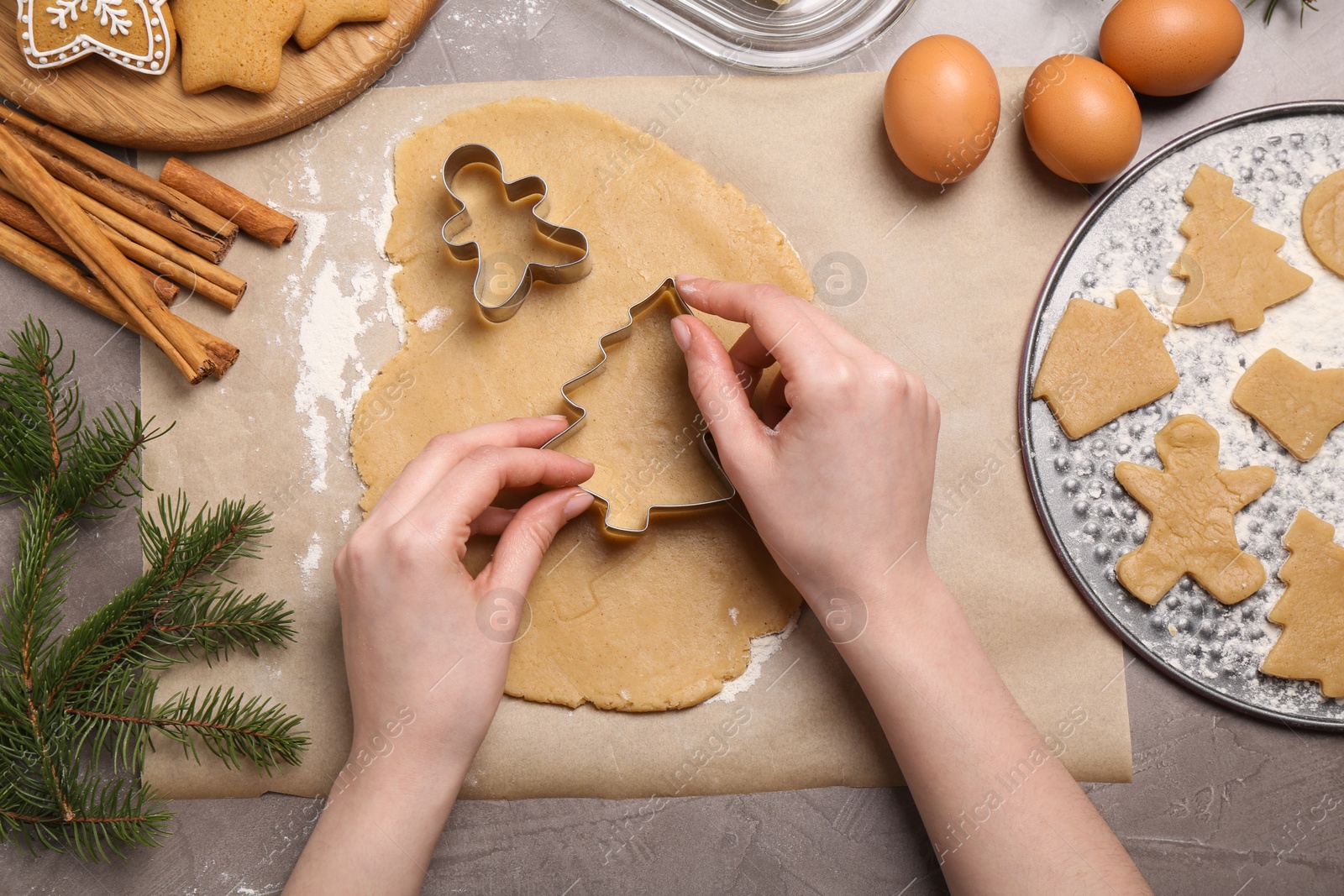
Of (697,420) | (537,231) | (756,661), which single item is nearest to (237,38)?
(537,231)

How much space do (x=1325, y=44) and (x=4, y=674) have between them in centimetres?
291

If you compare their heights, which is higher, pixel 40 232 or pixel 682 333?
pixel 40 232

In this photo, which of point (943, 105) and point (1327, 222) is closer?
point (943, 105)

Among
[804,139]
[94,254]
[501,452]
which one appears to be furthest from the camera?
[804,139]

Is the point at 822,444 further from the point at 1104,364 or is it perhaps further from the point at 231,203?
the point at 231,203

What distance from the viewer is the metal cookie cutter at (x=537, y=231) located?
62.3 inches

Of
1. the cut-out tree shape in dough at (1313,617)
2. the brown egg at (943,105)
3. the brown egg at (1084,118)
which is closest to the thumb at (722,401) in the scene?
the brown egg at (943,105)

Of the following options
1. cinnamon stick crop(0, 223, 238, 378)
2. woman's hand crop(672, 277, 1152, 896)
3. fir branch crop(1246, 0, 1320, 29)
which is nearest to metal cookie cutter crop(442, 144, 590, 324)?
woman's hand crop(672, 277, 1152, 896)

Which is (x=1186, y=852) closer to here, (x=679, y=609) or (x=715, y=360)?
(x=679, y=609)

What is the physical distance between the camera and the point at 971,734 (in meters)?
1.45

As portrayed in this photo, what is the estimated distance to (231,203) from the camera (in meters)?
1.66

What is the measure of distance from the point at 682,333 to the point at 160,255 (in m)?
1.10

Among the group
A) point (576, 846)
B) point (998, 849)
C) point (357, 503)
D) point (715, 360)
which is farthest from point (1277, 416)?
point (357, 503)

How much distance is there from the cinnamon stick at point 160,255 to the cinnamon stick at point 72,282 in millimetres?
86
